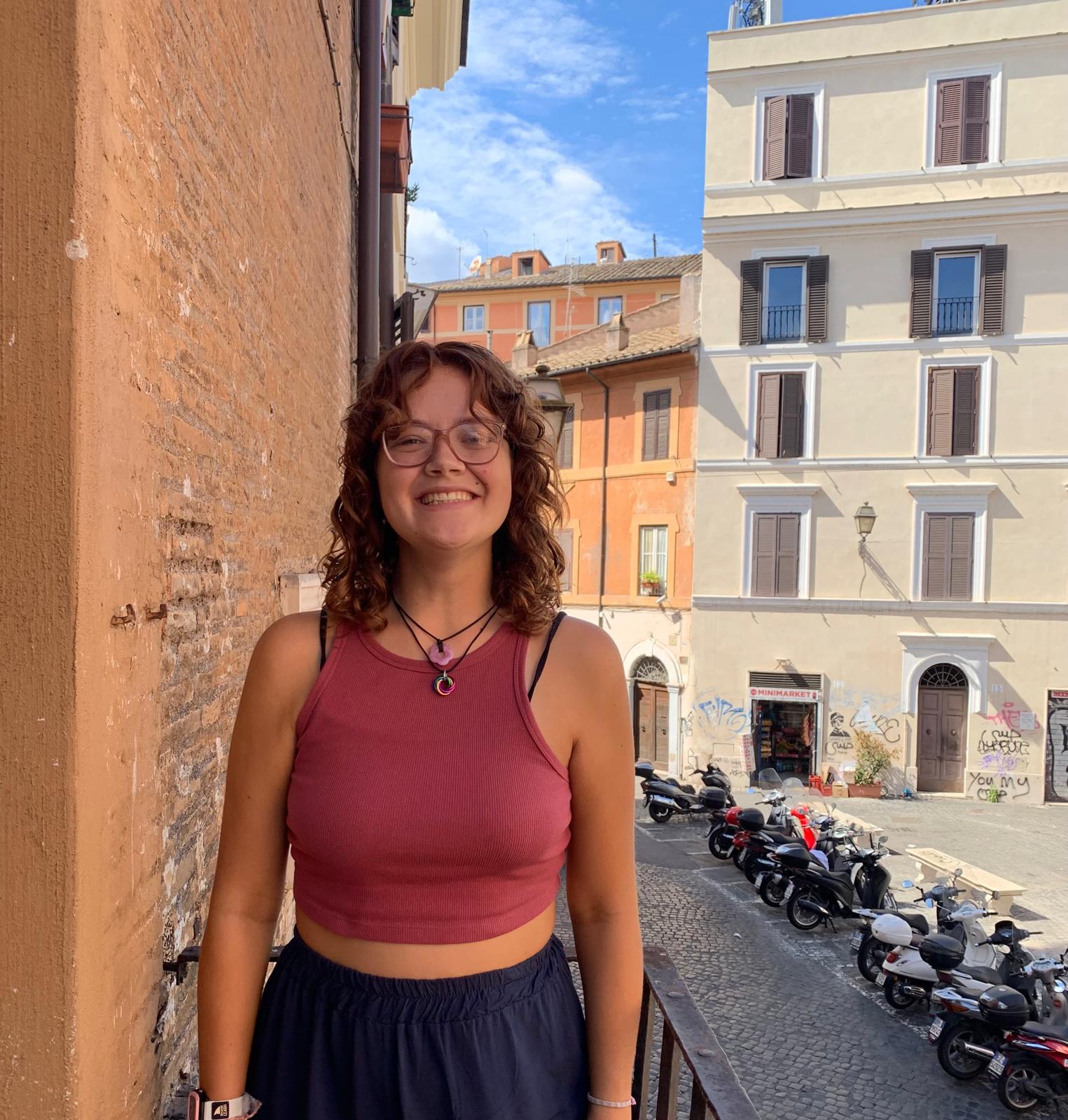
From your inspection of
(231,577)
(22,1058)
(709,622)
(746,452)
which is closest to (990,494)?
(746,452)

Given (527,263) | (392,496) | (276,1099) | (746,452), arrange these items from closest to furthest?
(276,1099) < (392,496) < (746,452) < (527,263)

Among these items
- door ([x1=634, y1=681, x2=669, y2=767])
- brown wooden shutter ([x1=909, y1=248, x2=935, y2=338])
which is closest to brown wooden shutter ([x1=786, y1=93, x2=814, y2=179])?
brown wooden shutter ([x1=909, y1=248, x2=935, y2=338])

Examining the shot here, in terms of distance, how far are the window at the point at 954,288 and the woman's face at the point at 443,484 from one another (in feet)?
66.4

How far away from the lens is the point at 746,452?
2038 cm

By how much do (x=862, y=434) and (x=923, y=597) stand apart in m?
3.56

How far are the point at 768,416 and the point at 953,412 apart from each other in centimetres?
369

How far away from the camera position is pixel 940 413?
64.4ft

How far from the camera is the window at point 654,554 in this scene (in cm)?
2150

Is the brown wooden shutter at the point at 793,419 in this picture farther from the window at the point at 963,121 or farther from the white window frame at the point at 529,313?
the white window frame at the point at 529,313

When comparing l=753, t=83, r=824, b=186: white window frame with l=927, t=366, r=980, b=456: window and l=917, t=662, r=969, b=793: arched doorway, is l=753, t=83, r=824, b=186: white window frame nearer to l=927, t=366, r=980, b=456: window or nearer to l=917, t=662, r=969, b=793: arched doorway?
l=927, t=366, r=980, b=456: window

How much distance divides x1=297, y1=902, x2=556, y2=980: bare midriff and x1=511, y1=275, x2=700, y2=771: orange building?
18.8 meters

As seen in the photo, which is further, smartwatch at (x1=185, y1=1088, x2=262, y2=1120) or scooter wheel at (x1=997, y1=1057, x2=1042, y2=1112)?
scooter wheel at (x1=997, y1=1057, x2=1042, y2=1112)

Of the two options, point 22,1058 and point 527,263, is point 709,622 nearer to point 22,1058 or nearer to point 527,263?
point 22,1058

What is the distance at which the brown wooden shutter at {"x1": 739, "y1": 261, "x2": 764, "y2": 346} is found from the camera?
806 inches
